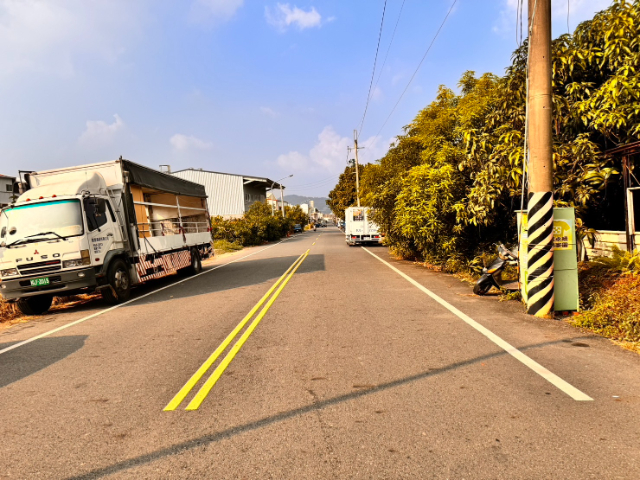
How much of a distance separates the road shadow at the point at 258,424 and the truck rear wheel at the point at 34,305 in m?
8.55

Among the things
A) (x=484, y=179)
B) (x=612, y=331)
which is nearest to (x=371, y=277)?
(x=484, y=179)

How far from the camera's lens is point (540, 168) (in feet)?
22.9

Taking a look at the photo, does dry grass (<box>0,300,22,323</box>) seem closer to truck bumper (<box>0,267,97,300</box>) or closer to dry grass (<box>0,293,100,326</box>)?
dry grass (<box>0,293,100,326</box>)

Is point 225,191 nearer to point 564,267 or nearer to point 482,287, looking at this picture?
point 482,287

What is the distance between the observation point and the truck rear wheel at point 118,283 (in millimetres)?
10219

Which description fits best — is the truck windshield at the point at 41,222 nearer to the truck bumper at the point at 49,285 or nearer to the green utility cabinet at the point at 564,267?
the truck bumper at the point at 49,285

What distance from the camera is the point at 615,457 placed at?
288 centimetres

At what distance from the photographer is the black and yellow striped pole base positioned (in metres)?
6.77

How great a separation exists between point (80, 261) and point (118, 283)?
4.03 feet

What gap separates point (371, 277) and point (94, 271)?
283 inches

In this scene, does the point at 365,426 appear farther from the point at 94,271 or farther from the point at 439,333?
the point at 94,271

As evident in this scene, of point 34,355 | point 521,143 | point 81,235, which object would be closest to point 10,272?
point 81,235

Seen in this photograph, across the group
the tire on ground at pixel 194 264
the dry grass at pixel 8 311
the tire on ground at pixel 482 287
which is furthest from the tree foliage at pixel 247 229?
the tire on ground at pixel 482 287

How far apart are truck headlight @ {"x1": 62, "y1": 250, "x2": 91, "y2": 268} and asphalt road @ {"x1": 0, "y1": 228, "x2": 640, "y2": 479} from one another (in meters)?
2.38
